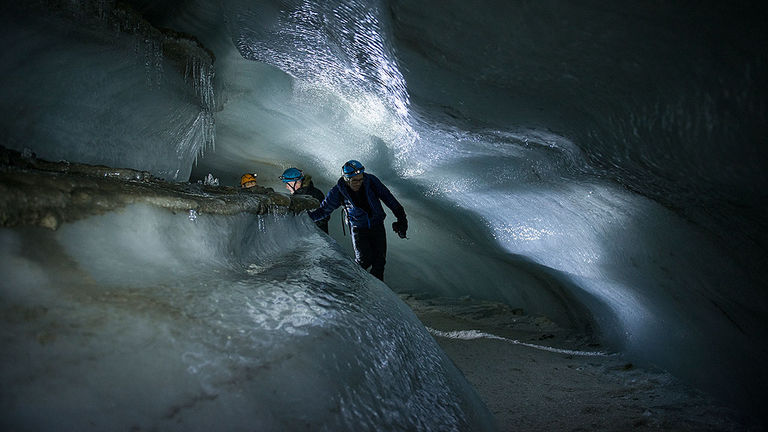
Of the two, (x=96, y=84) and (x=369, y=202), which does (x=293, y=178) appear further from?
(x=96, y=84)

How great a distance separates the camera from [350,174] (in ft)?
13.1

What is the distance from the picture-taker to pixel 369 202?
14.0ft

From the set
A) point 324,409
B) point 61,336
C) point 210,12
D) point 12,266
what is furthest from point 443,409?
point 210,12

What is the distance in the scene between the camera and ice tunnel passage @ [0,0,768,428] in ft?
5.25

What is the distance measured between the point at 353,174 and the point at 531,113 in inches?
78.3

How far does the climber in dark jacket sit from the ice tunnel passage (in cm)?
68

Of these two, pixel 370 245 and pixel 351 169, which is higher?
pixel 351 169

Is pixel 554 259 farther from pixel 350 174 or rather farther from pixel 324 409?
pixel 324 409

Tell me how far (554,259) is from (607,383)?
135 cm

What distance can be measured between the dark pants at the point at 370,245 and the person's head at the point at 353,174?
1.70ft

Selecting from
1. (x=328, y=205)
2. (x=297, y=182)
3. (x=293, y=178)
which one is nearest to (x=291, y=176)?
(x=293, y=178)

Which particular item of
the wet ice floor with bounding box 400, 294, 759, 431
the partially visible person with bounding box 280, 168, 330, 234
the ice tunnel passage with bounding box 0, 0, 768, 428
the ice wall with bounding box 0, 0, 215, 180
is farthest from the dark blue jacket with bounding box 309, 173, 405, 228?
the ice wall with bounding box 0, 0, 215, 180

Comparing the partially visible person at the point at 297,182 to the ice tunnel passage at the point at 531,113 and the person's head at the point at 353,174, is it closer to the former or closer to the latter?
the ice tunnel passage at the point at 531,113

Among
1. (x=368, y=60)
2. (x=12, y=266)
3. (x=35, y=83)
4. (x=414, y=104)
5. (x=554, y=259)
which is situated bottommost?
(x=554, y=259)
